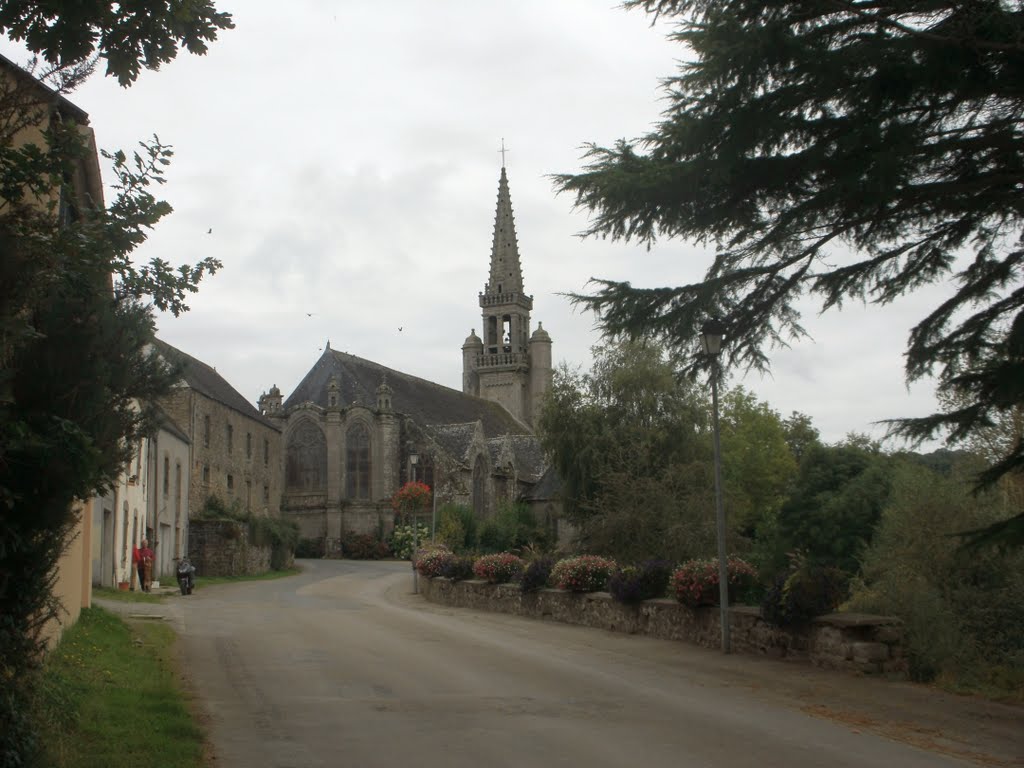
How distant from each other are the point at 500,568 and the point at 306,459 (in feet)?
131

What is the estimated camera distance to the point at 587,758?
315 inches

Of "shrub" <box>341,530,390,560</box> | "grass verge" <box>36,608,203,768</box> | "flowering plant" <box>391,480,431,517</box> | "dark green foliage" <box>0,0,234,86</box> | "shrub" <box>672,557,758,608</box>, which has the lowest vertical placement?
"shrub" <box>341,530,390,560</box>

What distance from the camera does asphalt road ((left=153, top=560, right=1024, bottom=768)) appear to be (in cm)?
821

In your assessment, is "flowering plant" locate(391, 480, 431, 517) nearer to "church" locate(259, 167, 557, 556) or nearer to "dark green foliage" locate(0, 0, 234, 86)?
"church" locate(259, 167, 557, 556)

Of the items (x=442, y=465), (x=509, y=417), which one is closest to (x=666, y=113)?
(x=442, y=465)

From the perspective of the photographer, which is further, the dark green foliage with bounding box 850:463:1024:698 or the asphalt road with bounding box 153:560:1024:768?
the dark green foliage with bounding box 850:463:1024:698

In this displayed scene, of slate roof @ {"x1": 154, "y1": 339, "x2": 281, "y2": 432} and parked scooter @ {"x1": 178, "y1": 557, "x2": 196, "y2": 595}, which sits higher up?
slate roof @ {"x1": 154, "y1": 339, "x2": 281, "y2": 432}

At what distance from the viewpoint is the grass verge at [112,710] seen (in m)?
7.67

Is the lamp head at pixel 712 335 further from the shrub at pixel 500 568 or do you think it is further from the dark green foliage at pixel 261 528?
the dark green foliage at pixel 261 528

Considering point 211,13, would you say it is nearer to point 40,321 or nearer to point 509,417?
point 40,321

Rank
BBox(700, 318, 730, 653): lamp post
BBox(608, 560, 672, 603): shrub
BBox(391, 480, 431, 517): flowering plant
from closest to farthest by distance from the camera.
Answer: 1. BBox(700, 318, 730, 653): lamp post
2. BBox(608, 560, 672, 603): shrub
3. BBox(391, 480, 431, 517): flowering plant

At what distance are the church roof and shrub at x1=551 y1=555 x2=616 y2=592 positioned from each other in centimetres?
4362

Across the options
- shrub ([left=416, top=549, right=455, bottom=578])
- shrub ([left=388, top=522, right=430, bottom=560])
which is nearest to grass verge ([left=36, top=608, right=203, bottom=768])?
shrub ([left=416, top=549, right=455, bottom=578])

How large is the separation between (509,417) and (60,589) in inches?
2798
